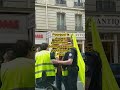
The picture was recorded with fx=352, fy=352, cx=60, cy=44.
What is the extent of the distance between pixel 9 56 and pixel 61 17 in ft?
1.86

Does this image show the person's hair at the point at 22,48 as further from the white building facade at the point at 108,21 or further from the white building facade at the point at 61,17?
the white building facade at the point at 108,21

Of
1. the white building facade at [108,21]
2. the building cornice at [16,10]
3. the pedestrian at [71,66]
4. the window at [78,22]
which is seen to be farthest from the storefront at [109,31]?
the building cornice at [16,10]

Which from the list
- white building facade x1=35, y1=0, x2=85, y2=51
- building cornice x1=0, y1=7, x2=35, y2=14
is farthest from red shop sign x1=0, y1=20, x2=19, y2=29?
white building facade x1=35, y1=0, x2=85, y2=51

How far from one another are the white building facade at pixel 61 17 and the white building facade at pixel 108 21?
0.09 meters

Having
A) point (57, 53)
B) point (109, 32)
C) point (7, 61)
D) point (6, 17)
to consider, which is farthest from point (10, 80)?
point (109, 32)

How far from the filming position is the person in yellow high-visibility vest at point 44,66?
8.96 ft

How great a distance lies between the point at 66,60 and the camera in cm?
281

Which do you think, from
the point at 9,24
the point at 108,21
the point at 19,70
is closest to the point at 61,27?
the point at 108,21

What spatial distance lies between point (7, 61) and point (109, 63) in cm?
84

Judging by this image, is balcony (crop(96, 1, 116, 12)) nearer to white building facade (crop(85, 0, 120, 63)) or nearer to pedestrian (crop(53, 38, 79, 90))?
white building facade (crop(85, 0, 120, 63))

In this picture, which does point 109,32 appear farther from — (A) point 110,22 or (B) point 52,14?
(B) point 52,14

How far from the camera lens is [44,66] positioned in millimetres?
2836

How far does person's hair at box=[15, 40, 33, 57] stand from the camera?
2195mm

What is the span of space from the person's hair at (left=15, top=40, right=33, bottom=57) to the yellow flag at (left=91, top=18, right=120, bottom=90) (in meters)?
0.62
